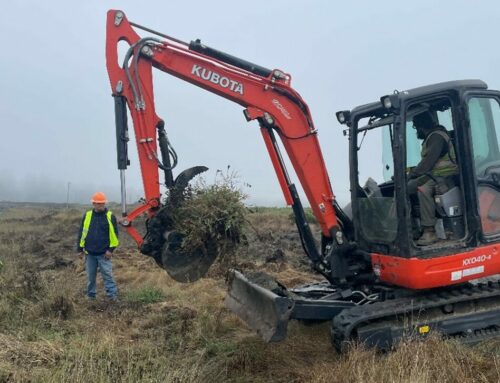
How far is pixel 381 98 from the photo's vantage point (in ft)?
18.2

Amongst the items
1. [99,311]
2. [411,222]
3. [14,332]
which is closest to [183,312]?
[99,311]

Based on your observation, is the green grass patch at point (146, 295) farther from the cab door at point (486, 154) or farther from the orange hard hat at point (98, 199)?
the cab door at point (486, 154)

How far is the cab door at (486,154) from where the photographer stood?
566 cm

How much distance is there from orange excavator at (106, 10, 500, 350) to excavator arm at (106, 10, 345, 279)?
0.01 m

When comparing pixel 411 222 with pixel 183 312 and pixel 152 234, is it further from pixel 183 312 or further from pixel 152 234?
pixel 183 312

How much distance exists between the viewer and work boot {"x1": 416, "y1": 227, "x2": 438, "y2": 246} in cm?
561

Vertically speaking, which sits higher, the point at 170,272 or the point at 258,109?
the point at 258,109

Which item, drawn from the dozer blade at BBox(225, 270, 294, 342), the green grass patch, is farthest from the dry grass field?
the dozer blade at BBox(225, 270, 294, 342)

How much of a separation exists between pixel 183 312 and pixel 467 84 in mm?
4526

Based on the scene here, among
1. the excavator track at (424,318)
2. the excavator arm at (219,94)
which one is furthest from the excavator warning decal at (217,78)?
the excavator track at (424,318)

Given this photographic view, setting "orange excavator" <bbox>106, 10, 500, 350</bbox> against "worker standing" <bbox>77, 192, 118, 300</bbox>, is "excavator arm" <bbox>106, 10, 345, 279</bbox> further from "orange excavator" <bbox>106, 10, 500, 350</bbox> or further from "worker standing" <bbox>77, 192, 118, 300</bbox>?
"worker standing" <bbox>77, 192, 118, 300</bbox>

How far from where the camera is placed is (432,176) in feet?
18.6

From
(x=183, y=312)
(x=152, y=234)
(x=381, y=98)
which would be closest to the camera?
(x=381, y=98)

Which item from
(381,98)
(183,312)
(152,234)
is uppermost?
(381,98)
